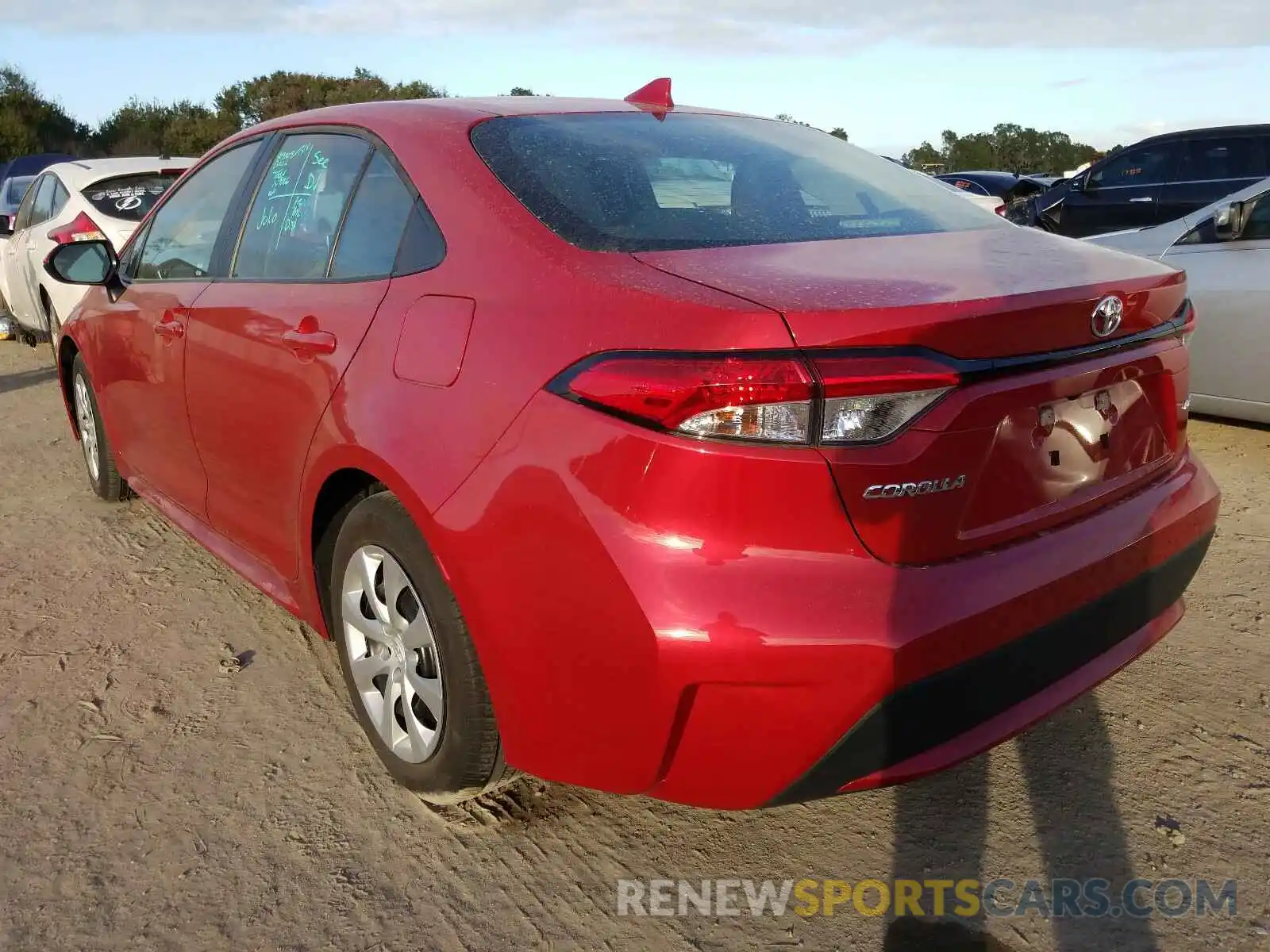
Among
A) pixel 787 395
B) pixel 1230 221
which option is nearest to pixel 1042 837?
pixel 787 395

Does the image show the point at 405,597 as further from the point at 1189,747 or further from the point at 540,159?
the point at 1189,747

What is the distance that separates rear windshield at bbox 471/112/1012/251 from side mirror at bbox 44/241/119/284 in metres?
2.15

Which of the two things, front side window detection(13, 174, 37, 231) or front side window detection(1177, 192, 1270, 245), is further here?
front side window detection(13, 174, 37, 231)

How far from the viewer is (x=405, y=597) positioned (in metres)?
2.34

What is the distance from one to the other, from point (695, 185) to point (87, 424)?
11.3 ft

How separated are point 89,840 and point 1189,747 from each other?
269 centimetres

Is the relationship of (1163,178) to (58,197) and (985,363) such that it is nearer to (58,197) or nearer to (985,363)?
(985,363)

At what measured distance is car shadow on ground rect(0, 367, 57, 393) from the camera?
760 cm

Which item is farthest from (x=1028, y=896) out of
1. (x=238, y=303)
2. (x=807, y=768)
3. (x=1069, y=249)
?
(x=238, y=303)

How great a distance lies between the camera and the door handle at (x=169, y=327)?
10.7 feet

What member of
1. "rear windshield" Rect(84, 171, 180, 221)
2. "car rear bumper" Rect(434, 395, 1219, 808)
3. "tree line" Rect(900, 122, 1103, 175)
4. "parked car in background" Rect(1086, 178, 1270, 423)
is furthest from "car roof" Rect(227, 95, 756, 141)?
"tree line" Rect(900, 122, 1103, 175)

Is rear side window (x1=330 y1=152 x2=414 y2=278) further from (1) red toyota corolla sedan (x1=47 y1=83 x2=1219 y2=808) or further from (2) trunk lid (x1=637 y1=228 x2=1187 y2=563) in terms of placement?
(2) trunk lid (x1=637 y1=228 x2=1187 y2=563)

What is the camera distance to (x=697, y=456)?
1.68 meters

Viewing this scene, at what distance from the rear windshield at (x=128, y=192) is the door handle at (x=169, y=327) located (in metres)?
4.28
